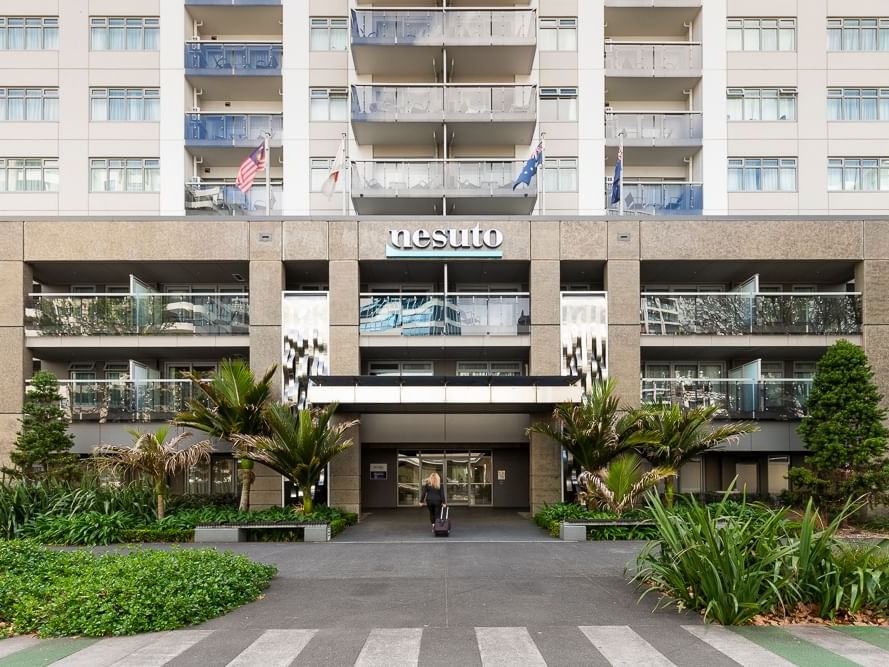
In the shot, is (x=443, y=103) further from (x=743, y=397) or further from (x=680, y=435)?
(x=680, y=435)

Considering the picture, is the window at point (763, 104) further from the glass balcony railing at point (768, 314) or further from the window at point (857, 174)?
the glass balcony railing at point (768, 314)

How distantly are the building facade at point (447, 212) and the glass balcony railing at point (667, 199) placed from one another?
120mm

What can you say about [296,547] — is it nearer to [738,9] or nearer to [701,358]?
[701,358]

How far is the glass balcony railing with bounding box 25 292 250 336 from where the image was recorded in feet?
67.5

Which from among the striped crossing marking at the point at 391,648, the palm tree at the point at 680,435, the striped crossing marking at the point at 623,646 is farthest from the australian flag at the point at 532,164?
the striped crossing marking at the point at 391,648

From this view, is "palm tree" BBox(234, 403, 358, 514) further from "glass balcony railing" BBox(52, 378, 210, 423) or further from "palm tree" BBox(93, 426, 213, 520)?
"glass balcony railing" BBox(52, 378, 210, 423)

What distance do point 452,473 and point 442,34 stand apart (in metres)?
16.4

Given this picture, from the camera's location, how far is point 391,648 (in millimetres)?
7754

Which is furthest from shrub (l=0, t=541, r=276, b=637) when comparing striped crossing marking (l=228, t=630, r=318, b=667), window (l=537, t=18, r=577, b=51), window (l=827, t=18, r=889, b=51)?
window (l=827, t=18, r=889, b=51)

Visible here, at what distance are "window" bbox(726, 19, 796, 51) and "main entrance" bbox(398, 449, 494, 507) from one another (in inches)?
744

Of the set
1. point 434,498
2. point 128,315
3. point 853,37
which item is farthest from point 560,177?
point 128,315

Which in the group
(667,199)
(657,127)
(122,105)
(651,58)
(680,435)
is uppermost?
(651,58)

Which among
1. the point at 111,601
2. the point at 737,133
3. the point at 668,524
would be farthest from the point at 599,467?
the point at 737,133

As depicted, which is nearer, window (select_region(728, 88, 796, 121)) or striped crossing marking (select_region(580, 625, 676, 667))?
striped crossing marking (select_region(580, 625, 676, 667))
